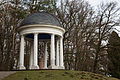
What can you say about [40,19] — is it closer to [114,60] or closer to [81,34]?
[81,34]

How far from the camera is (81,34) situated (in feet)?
106

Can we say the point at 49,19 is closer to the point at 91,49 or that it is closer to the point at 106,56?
the point at 91,49

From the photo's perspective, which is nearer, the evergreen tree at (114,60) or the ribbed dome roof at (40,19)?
the ribbed dome roof at (40,19)

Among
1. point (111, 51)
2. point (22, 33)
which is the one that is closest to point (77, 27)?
point (111, 51)

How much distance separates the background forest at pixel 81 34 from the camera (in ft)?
103

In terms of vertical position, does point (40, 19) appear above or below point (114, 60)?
above

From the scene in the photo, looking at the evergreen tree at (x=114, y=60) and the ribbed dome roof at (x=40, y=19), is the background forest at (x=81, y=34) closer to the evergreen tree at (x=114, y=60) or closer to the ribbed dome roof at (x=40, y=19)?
the evergreen tree at (x=114, y=60)

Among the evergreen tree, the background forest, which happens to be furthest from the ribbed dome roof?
the evergreen tree

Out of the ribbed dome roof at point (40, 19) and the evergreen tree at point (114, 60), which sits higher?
the ribbed dome roof at point (40, 19)

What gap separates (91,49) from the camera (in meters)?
33.2

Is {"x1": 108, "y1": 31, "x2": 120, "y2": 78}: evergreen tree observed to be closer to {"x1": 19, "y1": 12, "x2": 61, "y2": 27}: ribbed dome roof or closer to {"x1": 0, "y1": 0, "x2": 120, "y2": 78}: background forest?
{"x1": 0, "y1": 0, "x2": 120, "y2": 78}: background forest

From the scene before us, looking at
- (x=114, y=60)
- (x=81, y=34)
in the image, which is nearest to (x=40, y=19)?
(x=81, y=34)

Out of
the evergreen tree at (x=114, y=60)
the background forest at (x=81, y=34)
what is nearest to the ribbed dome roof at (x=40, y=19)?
the background forest at (x=81, y=34)

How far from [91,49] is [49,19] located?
13170 millimetres
